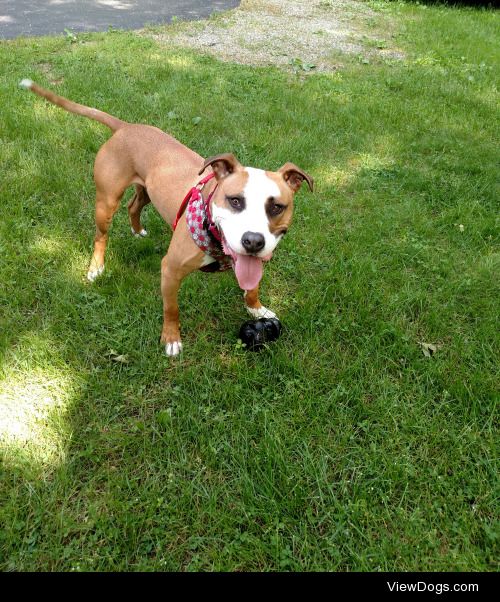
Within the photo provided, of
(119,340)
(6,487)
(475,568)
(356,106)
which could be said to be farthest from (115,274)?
(356,106)

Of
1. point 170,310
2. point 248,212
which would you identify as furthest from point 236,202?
point 170,310

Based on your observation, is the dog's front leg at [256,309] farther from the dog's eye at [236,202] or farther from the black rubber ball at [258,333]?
the dog's eye at [236,202]

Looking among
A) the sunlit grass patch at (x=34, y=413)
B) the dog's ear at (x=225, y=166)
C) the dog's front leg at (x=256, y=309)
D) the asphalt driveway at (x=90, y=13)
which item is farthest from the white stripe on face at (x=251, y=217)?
the asphalt driveway at (x=90, y=13)

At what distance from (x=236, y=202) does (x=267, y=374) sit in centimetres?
114

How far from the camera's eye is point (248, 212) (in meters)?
2.33

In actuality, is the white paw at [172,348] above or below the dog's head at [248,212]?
below

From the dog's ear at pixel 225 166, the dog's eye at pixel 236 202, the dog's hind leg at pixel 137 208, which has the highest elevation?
the dog's ear at pixel 225 166

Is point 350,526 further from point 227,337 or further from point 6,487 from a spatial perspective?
point 6,487

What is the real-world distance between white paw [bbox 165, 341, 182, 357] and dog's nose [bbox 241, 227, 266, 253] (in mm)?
1085

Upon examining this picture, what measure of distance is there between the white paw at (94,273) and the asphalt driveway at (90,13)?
6370 mm

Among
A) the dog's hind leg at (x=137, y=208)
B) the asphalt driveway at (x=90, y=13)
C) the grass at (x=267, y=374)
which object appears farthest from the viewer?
the asphalt driveway at (x=90, y=13)

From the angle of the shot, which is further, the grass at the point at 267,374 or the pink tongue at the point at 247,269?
the pink tongue at the point at 247,269

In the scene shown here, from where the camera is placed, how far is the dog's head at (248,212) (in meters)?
2.29

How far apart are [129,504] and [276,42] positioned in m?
8.60
